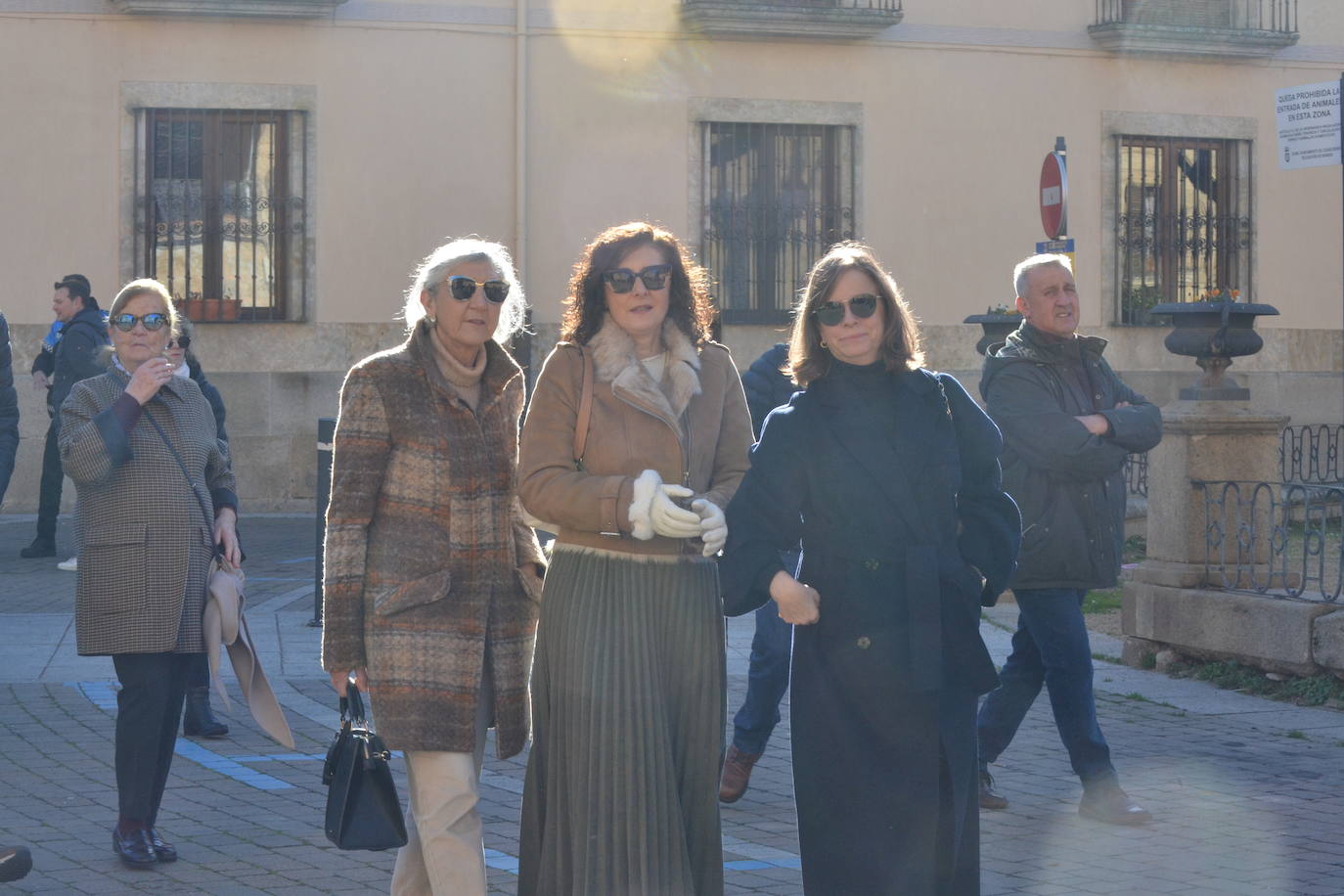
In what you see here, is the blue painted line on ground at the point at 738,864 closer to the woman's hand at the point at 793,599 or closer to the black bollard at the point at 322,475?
the woman's hand at the point at 793,599

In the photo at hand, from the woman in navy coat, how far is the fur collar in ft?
0.76

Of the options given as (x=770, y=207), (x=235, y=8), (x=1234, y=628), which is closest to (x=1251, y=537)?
(x=1234, y=628)

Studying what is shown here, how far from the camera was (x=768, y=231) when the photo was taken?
60.1 feet

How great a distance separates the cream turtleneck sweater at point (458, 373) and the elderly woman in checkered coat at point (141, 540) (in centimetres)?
138

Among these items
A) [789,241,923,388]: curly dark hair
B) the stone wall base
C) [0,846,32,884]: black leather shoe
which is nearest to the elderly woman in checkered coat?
[0,846,32,884]: black leather shoe

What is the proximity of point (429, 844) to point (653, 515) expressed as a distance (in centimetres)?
97

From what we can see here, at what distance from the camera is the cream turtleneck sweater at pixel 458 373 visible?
4586 millimetres

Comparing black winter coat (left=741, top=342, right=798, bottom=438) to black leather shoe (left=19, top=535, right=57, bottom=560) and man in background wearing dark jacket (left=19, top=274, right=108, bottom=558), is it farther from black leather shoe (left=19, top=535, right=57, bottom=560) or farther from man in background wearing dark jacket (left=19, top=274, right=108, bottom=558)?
black leather shoe (left=19, top=535, right=57, bottom=560)

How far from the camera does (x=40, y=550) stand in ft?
43.1

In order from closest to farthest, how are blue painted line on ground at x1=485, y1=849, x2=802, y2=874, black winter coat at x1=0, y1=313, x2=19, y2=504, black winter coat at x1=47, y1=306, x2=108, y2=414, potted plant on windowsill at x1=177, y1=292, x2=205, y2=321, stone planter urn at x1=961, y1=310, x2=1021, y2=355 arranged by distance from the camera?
blue painted line on ground at x1=485, y1=849, x2=802, y2=874, black winter coat at x1=0, y1=313, x2=19, y2=504, stone planter urn at x1=961, y1=310, x2=1021, y2=355, black winter coat at x1=47, y1=306, x2=108, y2=414, potted plant on windowsill at x1=177, y1=292, x2=205, y2=321

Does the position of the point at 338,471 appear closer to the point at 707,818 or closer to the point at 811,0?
the point at 707,818

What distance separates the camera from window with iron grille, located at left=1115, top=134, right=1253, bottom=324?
19344 millimetres

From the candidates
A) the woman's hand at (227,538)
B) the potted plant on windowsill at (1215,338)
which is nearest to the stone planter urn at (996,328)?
the potted plant on windowsill at (1215,338)

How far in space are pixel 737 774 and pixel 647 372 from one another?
2.41 m
